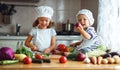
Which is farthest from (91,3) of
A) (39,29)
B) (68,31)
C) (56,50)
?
(56,50)

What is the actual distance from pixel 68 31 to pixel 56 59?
1.69 m

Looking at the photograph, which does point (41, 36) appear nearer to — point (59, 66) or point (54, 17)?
point (59, 66)

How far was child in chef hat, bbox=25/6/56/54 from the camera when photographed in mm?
1855

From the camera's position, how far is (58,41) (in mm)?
2805

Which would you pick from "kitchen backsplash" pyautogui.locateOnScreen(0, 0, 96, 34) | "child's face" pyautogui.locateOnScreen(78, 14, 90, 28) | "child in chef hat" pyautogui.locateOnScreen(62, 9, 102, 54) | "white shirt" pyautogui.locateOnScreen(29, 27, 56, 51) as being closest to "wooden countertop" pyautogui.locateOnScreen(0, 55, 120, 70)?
"child in chef hat" pyautogui.locateOnScreen(62, 9, 102, 54)

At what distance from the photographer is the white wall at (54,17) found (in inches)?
127

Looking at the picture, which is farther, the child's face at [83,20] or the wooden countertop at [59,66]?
the child's face at [83,20]

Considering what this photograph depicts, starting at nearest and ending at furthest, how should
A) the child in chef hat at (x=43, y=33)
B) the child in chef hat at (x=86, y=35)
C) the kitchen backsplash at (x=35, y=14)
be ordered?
the child in chef hat at (x=86, y=35) → the child in chef hat at (x=43, y=33) → the kitchen backsplash at (x=35, y=14)

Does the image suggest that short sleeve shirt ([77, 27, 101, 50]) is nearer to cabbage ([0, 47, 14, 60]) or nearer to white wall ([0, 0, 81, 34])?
cabbage ([0, 47, 14, 60])

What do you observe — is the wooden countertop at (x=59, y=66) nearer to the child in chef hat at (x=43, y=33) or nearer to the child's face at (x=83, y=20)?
the child's face at (x=83, y=20)

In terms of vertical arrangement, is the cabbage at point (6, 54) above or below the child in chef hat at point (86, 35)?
below

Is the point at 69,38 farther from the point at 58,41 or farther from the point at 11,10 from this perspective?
the point at 11,10

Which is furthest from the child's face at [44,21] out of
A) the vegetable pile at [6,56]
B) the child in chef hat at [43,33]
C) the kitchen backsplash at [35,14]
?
the kitchen backsplash at [35,14]

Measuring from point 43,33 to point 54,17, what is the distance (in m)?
1.38
